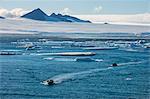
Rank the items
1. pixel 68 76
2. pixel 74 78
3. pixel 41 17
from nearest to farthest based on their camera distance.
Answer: pixel 74 78, pixel 68 76, pixel 41 17

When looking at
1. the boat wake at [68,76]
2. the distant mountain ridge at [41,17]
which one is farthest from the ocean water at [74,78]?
the distant mountain ridge at [41,17]

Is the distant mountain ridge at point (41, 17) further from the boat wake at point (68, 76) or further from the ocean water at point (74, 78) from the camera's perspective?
the boat wake at point (68, 76)

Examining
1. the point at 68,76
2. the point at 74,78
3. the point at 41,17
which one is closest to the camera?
the point at 74,78

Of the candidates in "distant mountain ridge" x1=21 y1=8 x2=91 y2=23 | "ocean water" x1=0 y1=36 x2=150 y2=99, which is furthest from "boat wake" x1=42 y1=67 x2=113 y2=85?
"distant mountain ridge" x1=21 y1=8 x2=91 y2=23

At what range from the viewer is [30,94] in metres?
9.30

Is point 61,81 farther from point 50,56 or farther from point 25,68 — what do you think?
point 50,56

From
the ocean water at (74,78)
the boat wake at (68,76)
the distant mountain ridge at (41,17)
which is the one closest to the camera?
the ocean water at (74,78)

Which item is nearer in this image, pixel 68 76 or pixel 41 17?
pixel 68 76

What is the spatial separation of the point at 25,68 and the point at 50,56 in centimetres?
314

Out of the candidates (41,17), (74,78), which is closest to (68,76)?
(74,78)

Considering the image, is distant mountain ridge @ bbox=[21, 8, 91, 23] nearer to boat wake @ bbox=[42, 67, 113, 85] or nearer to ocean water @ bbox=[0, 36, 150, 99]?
ocean water @ bbox=[0, 36, 150, 99]

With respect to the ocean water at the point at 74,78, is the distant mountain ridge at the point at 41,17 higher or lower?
higher

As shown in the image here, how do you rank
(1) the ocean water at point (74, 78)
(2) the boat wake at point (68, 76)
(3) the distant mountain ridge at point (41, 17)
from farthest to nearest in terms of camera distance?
1. (3) the distant mountain ridge at point (41, 17)
2. (2) the boat wake at point (68, 76)
3. (1) the ocean water at point (74, 78)

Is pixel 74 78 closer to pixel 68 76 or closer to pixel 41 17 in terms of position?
pixel 68 76
